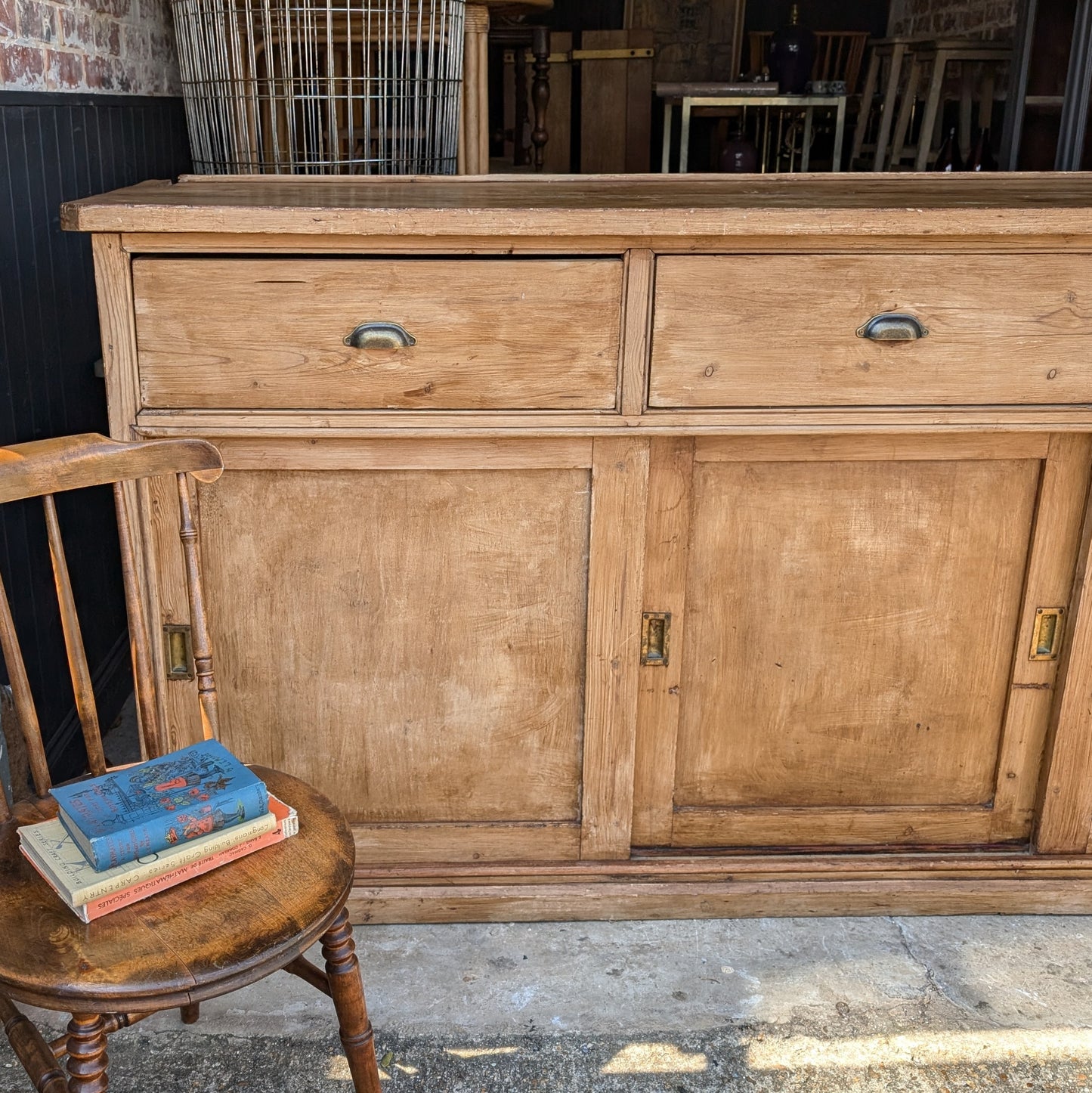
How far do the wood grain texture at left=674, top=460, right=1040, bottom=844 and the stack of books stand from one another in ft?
2.57

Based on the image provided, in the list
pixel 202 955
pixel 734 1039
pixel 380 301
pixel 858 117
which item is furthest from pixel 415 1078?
pixel 858 117

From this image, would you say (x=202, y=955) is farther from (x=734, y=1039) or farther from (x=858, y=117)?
(x=858, y=117)

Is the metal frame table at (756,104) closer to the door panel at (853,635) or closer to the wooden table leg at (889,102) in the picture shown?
the wooden table leg at (889,102)

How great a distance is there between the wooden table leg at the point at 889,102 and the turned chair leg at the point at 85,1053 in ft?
20.5

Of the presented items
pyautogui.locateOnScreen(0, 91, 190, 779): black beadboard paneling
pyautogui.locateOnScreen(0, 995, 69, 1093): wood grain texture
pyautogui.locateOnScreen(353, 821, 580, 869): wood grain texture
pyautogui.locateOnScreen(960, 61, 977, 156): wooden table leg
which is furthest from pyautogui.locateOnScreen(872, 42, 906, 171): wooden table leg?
pyautogui.locateOnScreen(0, 995, 69, 1093): wood grain texture

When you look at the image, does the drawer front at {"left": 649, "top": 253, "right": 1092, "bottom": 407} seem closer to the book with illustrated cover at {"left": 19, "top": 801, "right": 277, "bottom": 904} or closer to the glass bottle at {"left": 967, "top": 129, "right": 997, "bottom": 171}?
the book with illustrated cover at {"left": 19, "top": 801, "right": 277, "bottom": 904}

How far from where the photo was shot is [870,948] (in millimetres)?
1848

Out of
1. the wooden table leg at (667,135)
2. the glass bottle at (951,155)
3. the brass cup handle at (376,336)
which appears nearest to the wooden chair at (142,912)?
the brass cup handle at (376,336)

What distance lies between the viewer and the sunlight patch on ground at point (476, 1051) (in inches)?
63.4

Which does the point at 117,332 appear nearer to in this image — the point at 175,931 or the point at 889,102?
the point at 175,931

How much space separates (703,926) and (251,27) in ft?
6.23

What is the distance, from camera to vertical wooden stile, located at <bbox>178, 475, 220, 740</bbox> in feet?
4.69

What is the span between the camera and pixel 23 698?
1343 millimetres

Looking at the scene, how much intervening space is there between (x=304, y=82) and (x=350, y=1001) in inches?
69.9
